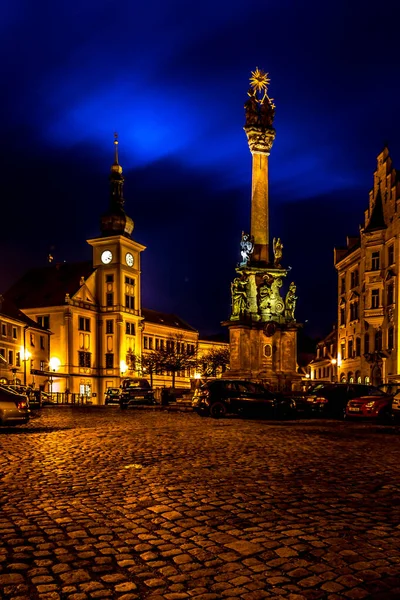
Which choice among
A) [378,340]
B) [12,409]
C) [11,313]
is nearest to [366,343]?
[378,340]

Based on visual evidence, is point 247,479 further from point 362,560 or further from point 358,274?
point 358,274

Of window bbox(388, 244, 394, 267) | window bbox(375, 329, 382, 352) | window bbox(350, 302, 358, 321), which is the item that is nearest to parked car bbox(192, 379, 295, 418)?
window bbox(388, 244, 394, 267)

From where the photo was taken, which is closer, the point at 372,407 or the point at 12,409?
the point at 12,409

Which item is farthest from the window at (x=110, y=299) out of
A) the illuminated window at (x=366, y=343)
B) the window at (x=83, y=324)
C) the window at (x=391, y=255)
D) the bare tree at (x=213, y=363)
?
the window at (x=391, y=255)

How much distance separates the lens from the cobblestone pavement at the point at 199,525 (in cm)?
516

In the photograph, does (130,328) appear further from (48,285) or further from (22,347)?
(22,347)

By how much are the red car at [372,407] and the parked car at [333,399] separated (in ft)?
7.63

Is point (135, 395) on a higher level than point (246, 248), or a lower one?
lower

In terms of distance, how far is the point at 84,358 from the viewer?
8394 cm

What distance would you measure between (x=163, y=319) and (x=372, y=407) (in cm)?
8277

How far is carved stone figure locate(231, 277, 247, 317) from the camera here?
40.9 m

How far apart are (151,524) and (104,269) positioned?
82982mm

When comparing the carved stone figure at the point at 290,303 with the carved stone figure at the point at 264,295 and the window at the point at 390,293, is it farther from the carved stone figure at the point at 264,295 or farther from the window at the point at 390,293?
the window at the point at 390,293

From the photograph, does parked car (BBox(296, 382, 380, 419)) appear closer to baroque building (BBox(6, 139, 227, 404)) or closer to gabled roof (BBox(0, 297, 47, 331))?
gabled roof (BBox(0, 297, 47, 331))
